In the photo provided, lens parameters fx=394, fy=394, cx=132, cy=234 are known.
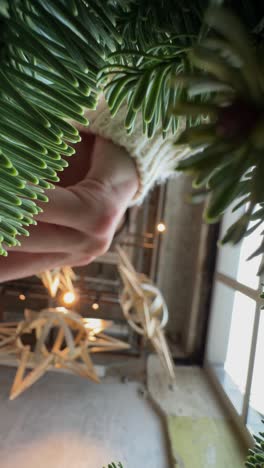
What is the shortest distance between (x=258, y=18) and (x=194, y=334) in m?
2.26

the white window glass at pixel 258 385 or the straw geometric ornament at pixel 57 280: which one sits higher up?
the straw geometric ornament at pixel 57 280

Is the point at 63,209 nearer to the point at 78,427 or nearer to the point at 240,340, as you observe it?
the point at 78,427

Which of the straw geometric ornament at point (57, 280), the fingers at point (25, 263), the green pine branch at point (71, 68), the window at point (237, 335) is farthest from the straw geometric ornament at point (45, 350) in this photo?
the green pine branch at point (71, 68)

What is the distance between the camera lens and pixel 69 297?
5.81 ft

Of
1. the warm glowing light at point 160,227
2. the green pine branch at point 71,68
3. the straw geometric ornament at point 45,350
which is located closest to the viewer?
the green pine branch at point 71,68

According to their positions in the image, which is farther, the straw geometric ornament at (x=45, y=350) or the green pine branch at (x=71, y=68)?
the straw geometric ornament at (x=45, y=350)

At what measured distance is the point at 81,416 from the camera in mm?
1599

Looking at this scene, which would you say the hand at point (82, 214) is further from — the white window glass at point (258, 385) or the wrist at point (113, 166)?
the white window glass at point (258, 385)

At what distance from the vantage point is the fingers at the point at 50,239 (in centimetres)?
21

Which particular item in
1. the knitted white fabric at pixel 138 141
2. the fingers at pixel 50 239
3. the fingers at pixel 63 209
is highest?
the knitted white fabric at pixel 138 141

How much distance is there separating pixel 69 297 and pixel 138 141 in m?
Answer: 1.61

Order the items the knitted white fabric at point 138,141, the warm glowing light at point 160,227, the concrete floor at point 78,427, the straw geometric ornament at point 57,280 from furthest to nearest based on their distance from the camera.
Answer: the warm glowing light at point 160,227
the straw geometric ornament at point 57,280
the concrete floor at point 78,427
the knitted white fabric at point 138,141

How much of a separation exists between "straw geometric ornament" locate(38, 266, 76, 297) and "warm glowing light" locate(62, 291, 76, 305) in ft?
0.07

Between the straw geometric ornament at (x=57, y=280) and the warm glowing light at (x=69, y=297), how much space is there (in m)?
0.02
